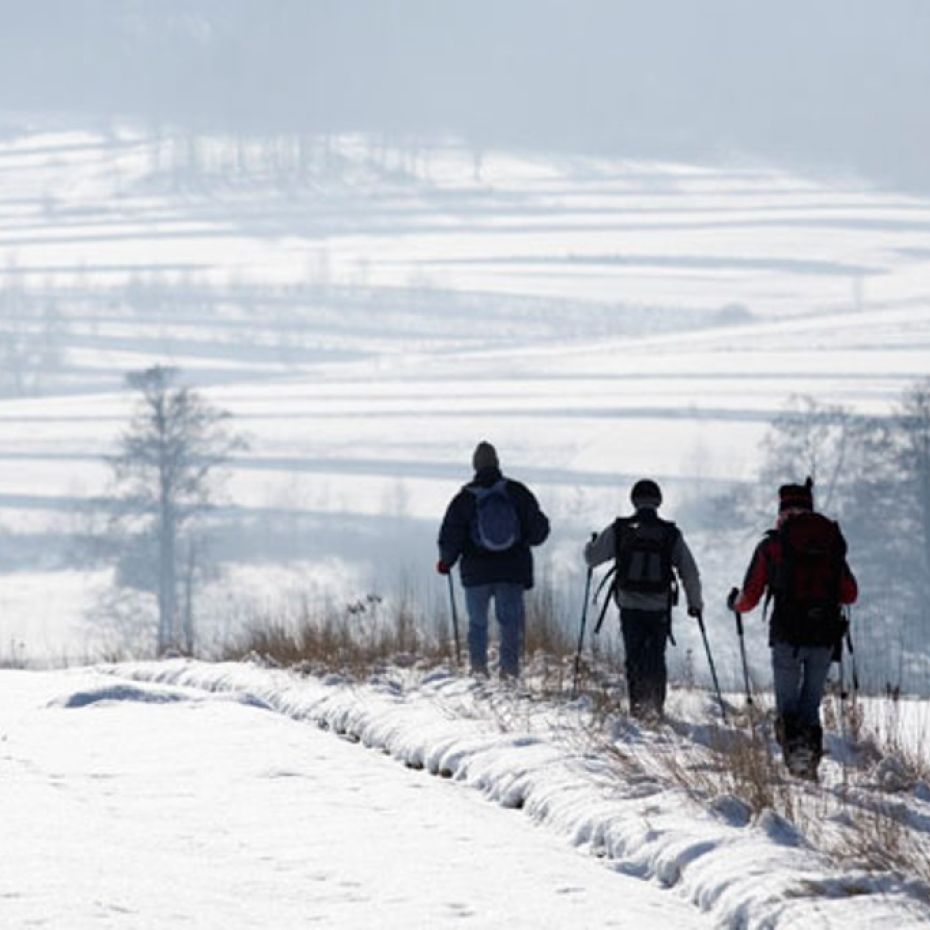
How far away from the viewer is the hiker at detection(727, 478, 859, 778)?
12.9m

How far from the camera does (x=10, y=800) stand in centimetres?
1149

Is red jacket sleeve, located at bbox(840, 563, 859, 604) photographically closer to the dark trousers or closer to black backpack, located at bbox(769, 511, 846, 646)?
black backpack, located at bbox(769, 511, 846, 646)

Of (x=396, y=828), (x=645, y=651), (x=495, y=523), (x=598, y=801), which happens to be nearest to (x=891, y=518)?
(x=495, y=523)

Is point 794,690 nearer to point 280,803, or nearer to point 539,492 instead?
point 280,803

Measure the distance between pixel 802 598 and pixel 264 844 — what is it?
139 inches

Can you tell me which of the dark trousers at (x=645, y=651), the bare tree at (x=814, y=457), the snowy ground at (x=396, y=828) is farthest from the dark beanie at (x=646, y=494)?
the bare tree at (x=814, y=457)

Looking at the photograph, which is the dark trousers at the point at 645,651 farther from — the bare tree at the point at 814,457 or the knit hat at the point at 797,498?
the bare tree at the point at 814,457

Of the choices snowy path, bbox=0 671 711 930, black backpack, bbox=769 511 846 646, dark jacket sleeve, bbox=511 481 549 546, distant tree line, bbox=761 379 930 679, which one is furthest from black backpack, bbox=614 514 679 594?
distant tree line, bbox=761 379 930 679

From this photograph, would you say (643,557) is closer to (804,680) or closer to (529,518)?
(804,680)

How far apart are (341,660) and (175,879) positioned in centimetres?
945

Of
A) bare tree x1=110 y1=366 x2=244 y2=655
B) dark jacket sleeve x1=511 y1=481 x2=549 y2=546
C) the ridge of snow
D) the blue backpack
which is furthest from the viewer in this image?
bare tree x1=110 y1=366 x2=244 y2=655

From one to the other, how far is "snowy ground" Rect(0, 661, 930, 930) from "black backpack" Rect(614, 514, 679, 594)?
30.8 inches

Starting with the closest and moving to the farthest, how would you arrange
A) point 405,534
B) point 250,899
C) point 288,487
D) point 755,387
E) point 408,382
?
point 250,899
point 405,534
point 288,487
point 755,387
point 408,382

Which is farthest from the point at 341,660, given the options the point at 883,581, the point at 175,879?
the point at 883,581
